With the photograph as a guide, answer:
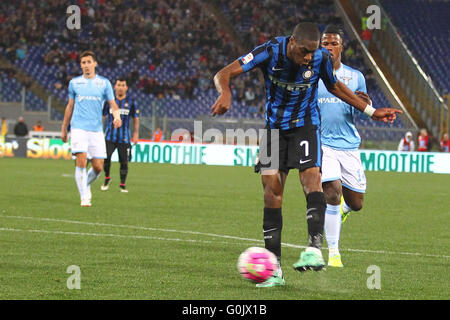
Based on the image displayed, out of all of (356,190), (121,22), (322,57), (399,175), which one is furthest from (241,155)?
(322,57)

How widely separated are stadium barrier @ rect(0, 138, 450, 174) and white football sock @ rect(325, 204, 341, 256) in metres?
23.2

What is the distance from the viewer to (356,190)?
9219mm

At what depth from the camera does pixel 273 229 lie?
7.25 meters

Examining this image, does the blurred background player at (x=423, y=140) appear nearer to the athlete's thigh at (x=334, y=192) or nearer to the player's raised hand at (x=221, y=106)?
the athlete's thigh at (x=334, y=192)

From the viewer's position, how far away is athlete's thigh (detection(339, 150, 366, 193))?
9070 millimetres

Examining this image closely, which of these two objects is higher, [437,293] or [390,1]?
[390,1]

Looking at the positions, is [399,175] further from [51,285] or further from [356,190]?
[51,285]

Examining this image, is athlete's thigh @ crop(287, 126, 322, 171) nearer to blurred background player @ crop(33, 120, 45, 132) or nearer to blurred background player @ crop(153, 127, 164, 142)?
blurred background player @ crop(153, 127, 164, 142)

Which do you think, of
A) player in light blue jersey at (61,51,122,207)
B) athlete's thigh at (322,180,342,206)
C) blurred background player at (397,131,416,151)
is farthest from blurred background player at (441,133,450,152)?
athlete's thigh at (322,180,342,206)

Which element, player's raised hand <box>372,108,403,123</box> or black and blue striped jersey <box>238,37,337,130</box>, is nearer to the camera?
black and blue striped jersey <box>238,37,337,130</box>

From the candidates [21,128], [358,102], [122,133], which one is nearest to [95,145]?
[122,133]

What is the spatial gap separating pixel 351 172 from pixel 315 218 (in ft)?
7.03

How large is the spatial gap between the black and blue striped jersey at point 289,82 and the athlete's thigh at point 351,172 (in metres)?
1.75
